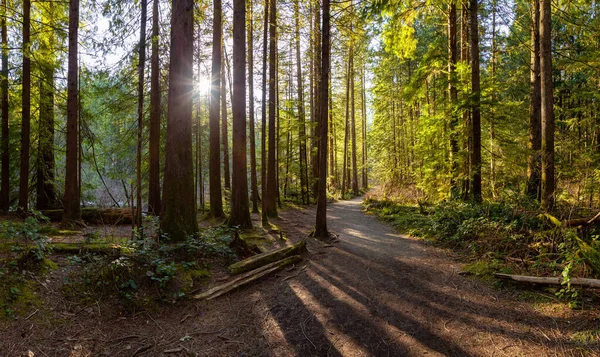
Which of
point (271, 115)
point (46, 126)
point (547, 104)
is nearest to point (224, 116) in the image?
point (271, 115)

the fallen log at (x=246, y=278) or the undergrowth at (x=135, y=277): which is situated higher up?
the undergrowth at (x=135, y=277)

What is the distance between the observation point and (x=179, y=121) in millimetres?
6844

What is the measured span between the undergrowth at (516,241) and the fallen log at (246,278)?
3808mm

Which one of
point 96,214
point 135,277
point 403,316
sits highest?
point 96,214

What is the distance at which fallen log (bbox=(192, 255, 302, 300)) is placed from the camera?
5035 millimetres

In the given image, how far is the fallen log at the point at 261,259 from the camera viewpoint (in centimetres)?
591

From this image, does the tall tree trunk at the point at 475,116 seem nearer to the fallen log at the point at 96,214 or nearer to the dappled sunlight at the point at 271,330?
the dappled sunlight at the point at 271,330

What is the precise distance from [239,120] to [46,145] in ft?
27.8

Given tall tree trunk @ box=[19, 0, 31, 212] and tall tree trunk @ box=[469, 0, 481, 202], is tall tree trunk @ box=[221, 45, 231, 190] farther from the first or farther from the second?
tall tree trunk @ box=[469, 0, 481, 202]

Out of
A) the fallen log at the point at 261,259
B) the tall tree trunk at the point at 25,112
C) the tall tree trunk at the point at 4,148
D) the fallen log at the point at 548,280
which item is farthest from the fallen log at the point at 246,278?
the tall tree trunk at the point at 4,148

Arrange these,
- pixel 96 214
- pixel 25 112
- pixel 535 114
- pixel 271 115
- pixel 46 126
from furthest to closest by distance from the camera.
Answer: pixel 271 115, pixel 46 126, pixel 96 214, pixel 25 112, pixel 535 114

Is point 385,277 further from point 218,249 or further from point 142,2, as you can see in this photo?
point 142,2

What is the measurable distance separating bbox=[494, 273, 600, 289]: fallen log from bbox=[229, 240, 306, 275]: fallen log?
4.20 meters

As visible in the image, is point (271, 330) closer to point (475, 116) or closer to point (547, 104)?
point (547, 104)
